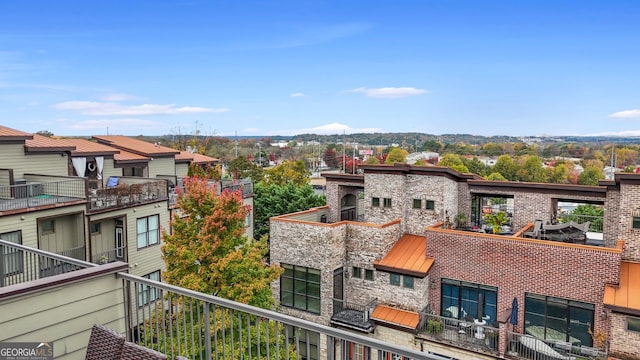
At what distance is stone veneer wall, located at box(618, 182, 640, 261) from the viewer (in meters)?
15.1


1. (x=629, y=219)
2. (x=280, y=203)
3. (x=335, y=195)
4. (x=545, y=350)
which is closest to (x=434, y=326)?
(x=545, y=350)

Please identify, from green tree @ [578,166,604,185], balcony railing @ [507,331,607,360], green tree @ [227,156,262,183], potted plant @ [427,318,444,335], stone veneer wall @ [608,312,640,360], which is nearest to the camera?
stone veneer wall @ [608,312,640,360]

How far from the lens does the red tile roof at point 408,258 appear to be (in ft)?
56.6

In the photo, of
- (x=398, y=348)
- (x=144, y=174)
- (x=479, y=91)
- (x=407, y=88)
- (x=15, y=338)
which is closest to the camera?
(x=398, y=348)

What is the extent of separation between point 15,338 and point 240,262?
9.91 metres

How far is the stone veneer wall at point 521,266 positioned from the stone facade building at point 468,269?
0.03 meters

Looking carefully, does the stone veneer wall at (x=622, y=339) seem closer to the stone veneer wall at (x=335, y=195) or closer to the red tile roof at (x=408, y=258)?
the red tile roof at (x=408, y=258)

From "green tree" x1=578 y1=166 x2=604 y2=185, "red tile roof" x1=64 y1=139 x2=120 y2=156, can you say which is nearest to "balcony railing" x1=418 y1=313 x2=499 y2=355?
"red tile roof" x1=64 y1=139 x2=120 y2=156

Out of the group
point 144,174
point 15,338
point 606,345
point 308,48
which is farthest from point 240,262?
point 308,48

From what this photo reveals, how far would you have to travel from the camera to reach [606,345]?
46.5 feet

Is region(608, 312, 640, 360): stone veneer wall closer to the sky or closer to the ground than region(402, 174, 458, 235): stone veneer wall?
closer to the ground

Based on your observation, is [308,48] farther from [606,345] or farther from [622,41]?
[606,345]

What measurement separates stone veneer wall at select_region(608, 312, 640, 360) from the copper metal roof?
1.34 feet

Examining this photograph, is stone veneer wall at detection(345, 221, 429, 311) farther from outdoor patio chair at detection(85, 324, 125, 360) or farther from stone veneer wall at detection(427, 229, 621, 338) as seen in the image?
outdoor patio chair at detection(85, 324, 125, 360)
